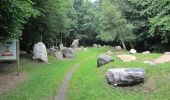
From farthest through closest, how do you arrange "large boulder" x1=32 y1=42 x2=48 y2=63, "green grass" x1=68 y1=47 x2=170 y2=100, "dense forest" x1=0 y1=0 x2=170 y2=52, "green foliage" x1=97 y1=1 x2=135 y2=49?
"green foliage" x1=97 y1=1 x2=135 y2=49
"large boulder" x1=32 y1=42 x2=48 y2=63
"dense forest" x1=0 y1=0 x2=170 y2=52
"green grass" x1=68 y1=47 x2=170 y2=100

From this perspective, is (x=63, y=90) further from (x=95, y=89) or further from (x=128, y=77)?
(x=128, y=77)

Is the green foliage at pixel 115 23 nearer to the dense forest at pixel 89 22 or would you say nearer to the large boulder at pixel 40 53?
the dense forest at pixel 89 22

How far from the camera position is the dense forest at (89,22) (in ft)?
45.0

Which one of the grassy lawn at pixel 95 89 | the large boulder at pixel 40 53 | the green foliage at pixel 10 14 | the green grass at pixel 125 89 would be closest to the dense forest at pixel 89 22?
the green foliage at pixel 10 14

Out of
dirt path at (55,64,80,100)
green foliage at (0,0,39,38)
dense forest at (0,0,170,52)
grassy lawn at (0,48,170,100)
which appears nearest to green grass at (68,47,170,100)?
grassy lawn at (0,48,170,100)

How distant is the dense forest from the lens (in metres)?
→ 13.7

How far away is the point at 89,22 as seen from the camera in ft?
189

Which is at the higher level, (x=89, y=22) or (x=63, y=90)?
(x=63, y=90)

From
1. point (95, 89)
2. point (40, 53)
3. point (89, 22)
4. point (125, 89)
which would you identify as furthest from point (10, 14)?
point (89, 22)

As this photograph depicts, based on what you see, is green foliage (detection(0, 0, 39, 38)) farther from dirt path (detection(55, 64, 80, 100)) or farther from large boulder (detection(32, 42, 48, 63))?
large boulder (detection(32, 42, 48, 63))

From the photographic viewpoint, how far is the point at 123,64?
56.0 ft

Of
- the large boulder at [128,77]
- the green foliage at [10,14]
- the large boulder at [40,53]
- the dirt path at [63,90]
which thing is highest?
the green foliage at [10,14]

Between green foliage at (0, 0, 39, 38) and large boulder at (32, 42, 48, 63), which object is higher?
green foliage at (0, 0, 39, 38)

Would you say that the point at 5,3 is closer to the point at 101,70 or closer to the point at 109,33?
the point at 101,70
